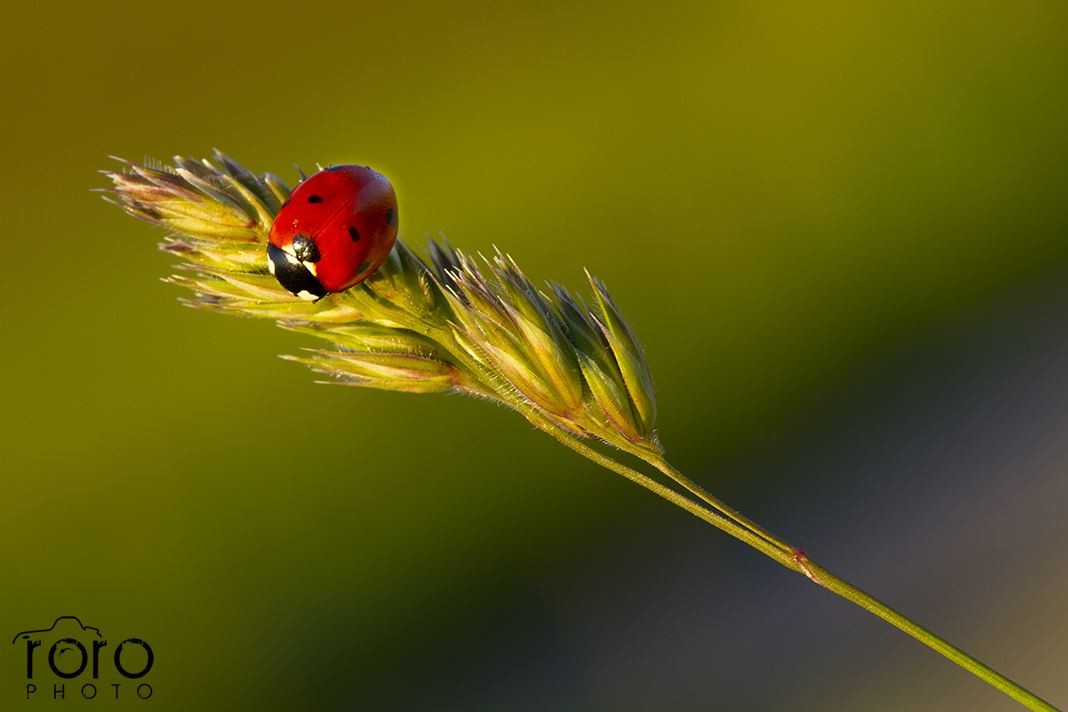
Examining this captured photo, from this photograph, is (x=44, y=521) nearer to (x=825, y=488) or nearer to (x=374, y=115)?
(x=374, y=115)

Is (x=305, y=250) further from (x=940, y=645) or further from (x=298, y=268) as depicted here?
(x=940, y=645)

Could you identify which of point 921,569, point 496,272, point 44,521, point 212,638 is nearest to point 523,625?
point 212,638

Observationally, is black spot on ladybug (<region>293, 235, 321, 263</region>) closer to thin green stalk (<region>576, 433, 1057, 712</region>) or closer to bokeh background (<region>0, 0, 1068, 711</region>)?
thin green stalk (<region>576, 433, 1057, 712</region>)

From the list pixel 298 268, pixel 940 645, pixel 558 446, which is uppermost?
pixel 558 446

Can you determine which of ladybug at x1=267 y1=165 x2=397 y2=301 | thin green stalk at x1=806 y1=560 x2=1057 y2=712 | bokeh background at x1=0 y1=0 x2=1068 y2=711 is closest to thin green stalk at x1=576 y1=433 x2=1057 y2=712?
thin green stalk at x1=806 y1=560 x2=1057 y2=712
